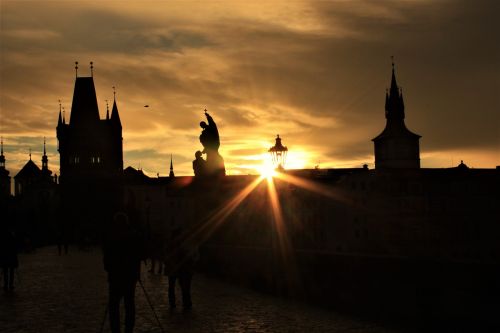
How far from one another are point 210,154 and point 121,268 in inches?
532

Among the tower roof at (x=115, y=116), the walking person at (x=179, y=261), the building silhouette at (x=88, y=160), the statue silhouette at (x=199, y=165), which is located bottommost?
the walking person at (x=179, y=261)

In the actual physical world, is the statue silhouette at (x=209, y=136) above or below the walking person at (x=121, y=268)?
above


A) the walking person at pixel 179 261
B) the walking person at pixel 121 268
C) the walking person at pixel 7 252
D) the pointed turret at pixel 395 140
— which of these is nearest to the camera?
the walking person at pixel 121 268

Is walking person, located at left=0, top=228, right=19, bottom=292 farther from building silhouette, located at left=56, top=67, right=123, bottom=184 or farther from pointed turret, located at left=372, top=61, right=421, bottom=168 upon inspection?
pointed turret, located at left=372, top=61, right=421, bottom=168

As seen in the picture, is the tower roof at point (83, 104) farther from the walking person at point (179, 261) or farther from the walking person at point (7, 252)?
the walking person at point (179, 261)

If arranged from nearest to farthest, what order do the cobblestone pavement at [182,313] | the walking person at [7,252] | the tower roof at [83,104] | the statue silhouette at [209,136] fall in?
the cobblestone pavement at [182,313], the walking person at [7,252], the statue silhouette at [209,136], the tower roof at [83,104]

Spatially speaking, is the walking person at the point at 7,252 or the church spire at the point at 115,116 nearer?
the walking person at the point at 7,252

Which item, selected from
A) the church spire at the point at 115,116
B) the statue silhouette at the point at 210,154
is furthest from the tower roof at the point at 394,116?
the statue silhouette at the point at 210,154

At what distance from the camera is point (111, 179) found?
144 metres

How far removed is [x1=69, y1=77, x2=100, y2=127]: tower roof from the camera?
454 ft

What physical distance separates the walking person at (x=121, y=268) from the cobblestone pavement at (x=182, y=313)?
3.26 feet

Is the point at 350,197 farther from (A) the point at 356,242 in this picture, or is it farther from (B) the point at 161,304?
(B) the point at 161,304

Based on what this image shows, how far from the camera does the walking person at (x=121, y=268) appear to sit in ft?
36.9

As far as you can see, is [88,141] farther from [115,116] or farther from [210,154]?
[210,154]
